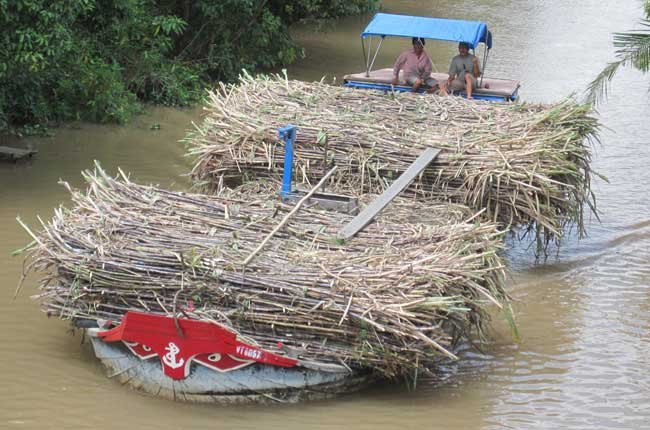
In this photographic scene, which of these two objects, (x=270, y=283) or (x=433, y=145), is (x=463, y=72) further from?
(x=270, y=283)

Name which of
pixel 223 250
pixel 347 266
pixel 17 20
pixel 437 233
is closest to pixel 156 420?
pixel 223 250

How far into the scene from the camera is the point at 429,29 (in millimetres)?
14352

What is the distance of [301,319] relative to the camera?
23.0ft

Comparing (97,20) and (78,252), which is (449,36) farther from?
(78,252)

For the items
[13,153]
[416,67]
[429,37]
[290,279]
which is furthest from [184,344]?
[429,37]

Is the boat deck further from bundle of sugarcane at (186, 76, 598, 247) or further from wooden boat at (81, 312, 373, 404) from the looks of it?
wooden boat at (81, 312, 373, 404)

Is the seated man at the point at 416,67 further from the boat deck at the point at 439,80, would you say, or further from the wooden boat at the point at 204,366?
the wooden boat at the point at 204,366

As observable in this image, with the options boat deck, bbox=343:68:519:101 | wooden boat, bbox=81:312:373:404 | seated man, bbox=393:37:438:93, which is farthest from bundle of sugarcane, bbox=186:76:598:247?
wooden boat, bbox=81:312:373:404

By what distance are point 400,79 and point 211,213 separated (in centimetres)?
635

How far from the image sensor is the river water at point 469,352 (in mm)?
7477

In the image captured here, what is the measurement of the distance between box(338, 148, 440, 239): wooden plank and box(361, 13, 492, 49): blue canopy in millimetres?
4434

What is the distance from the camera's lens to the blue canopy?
14.1 meters

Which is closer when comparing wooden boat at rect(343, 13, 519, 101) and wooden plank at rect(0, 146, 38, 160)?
wooden plank at rect(0, 146, 38, 160)

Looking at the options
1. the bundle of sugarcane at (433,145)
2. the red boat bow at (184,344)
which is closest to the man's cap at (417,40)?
the bundle of sugarcane at (433,145)
